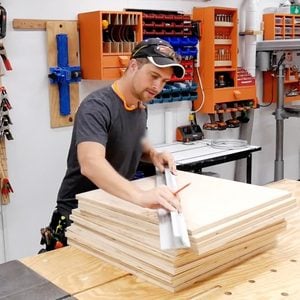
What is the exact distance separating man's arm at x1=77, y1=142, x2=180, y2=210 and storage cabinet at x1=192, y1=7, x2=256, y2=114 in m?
2.40

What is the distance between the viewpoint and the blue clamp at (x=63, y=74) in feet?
10.00

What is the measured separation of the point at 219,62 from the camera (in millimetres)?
3902

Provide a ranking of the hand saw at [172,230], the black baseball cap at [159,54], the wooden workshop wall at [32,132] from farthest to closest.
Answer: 1. the wooden workshop wall at [32,132]
2. the black baseball cap at [159,54]
3. the hand saw at [172,230]

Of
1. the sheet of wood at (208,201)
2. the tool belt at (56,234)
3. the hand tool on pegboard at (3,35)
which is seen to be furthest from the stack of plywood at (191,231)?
the hand tool on pegboard at (3,35)

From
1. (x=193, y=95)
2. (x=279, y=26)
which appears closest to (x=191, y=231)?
(x=193, y=95)

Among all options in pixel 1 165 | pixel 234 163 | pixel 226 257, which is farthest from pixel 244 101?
pixel 226 257

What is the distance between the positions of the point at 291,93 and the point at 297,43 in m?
0.85

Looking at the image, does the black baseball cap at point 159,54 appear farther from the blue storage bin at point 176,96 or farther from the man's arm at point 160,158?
the blue storage bin at point 176,96

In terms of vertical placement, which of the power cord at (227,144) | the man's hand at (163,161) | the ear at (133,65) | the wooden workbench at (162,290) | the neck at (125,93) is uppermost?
the ear at (133,65)

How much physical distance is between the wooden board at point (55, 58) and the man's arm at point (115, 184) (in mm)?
1547

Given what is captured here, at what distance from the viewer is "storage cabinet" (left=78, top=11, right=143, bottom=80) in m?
3.04

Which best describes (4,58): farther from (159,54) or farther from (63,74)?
(159,54)

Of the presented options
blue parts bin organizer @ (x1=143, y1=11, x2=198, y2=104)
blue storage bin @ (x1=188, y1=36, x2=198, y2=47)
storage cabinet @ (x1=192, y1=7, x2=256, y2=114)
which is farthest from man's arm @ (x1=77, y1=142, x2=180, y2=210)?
storage cabinet @ (x1=192, y1=7, x2=256, y2=114)

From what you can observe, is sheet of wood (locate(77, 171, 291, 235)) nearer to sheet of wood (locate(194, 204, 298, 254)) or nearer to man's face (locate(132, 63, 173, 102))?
sheet of wood (locate(194, 204, 298, 254))
